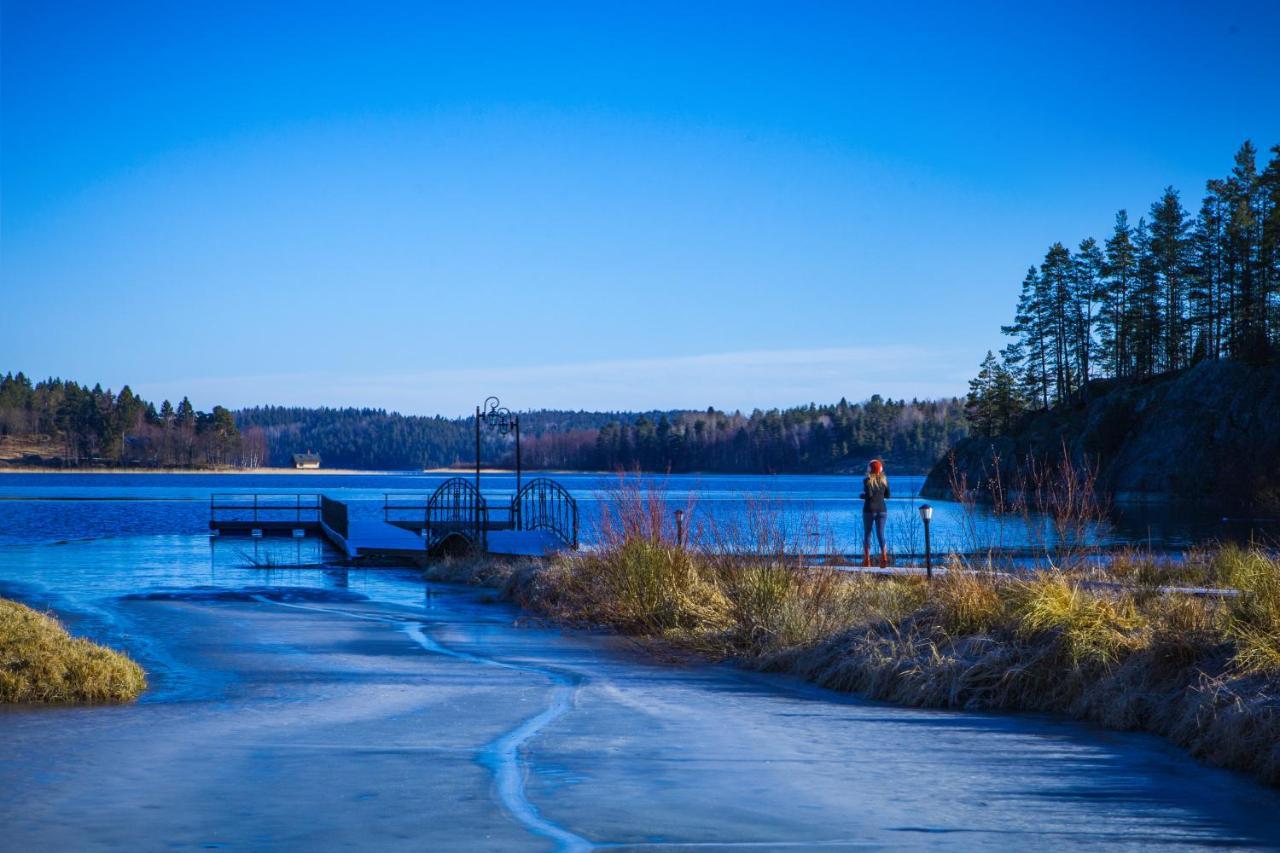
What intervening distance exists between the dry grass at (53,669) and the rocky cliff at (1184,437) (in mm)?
41229

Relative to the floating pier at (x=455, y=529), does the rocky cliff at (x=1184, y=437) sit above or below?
above

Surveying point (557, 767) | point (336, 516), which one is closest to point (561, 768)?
point (557, 767)

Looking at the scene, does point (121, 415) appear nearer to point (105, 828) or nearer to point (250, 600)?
point (250, 600)

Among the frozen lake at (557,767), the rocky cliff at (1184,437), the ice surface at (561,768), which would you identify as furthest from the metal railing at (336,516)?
the ice surface at (561,768)

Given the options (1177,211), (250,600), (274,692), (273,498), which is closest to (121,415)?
(273,498)

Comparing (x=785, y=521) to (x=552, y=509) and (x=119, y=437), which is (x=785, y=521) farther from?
(x=119, y=437)

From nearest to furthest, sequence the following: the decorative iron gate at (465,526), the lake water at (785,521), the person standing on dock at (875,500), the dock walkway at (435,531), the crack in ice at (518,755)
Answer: the crack in ice at (518,755)
the lake water at (785,521)
the person standing on dock at (875,500)
the dock walkway at (435,531)
the decorative iron gate at (465,526)

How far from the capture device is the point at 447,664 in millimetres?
13547

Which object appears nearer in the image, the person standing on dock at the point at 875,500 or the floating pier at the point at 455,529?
the person standing on dock at the point at 875,500

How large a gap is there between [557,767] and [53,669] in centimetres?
504

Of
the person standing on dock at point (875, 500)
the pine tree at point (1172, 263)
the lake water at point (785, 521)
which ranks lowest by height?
the lake water at point (785, 521)

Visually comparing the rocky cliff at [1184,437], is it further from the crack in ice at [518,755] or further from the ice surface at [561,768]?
the ice surface at [561,768]

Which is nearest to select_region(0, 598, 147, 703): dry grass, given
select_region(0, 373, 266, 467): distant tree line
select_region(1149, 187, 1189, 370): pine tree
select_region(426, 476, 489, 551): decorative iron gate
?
select_region(426, 476, 489, 551): decorative iron gate

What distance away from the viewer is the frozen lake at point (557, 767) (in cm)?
645
